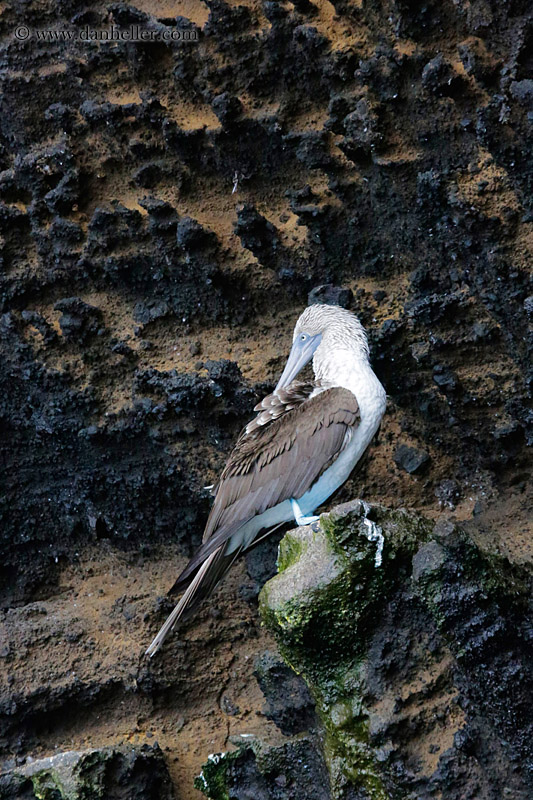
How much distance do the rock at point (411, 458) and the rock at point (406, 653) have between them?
1.65 m

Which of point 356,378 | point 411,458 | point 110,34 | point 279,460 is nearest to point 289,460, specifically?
point 279,460

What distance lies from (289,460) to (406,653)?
1.25 m

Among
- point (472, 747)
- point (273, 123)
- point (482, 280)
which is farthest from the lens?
point (273, 123)

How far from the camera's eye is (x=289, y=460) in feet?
14.6

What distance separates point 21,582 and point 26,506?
1.72ft

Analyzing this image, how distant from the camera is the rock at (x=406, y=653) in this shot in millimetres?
3389

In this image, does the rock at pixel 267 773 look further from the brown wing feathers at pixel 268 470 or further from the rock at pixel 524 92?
the rock at pixel 524 92

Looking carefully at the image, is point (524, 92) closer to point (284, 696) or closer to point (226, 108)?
point (226, 108)

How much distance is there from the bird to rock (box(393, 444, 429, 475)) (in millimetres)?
806

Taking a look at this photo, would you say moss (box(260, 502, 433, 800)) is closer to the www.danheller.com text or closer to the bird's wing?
the bird's wing

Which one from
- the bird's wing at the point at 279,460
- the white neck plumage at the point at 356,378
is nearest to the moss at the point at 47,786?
the bird's wing at the point at 279,460

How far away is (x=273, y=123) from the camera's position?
5469 mm

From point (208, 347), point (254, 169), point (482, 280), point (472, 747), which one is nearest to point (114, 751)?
point (472, 747)

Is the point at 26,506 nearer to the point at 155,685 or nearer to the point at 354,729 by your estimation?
the point at 155,685
